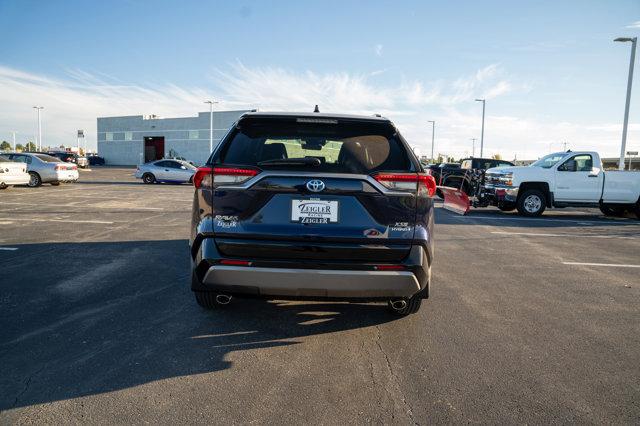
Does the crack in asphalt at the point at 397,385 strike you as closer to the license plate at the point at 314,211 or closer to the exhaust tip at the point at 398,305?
the exhaust tip at the point at 398,305

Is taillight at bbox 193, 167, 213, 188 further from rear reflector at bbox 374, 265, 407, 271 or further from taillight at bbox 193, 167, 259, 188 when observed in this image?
rear reflector at bbox 374, 265, 407, 271

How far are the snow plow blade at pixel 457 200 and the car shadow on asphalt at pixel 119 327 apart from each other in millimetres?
4684

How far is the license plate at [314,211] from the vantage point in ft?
10.5

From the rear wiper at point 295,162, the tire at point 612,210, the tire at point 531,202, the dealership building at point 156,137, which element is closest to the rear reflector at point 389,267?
the rear wiper at point 295,162

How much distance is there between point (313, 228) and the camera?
318cm

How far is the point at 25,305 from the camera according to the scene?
4316 mm

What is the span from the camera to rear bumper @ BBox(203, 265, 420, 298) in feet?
10.4

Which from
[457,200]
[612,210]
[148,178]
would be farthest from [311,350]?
→ [148,178]

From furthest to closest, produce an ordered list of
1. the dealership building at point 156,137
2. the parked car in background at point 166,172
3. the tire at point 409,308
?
the dealership building at point 156,137 < the parked car in background at point 166,172 < the tire at point 409,308

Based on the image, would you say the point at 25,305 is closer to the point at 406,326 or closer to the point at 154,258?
the point at 154,258

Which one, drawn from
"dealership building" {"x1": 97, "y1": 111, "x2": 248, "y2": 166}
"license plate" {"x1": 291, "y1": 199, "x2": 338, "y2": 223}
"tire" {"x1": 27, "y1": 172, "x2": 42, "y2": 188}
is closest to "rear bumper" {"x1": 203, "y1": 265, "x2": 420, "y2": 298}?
"license plate" {"x1": 291, "y1": 199, "x2": 338, "y2": 223}

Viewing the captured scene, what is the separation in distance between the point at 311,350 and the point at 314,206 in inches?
46.1

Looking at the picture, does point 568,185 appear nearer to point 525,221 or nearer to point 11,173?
point 525,221

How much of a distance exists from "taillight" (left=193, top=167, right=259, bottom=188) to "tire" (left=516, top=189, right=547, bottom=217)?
13145 millimetres
